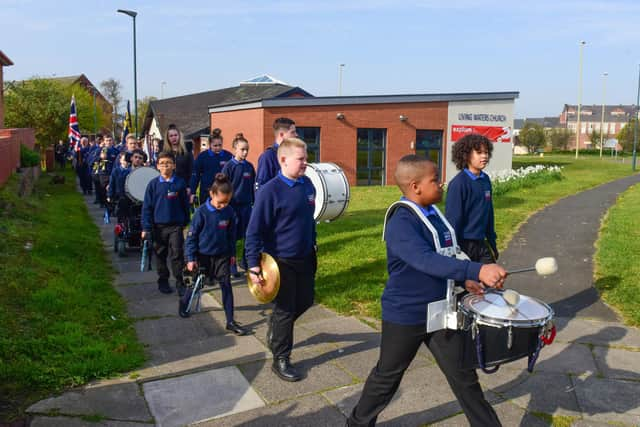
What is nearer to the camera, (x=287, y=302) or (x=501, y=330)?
(x=501, y=330)

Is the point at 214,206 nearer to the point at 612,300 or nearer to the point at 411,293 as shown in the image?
the point at 411,293

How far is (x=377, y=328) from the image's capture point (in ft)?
19.5

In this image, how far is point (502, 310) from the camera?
3049mm

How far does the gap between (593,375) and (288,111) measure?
22387mm

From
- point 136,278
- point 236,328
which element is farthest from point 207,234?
point 136,278

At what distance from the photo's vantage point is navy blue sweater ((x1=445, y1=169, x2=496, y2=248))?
5.13 meters

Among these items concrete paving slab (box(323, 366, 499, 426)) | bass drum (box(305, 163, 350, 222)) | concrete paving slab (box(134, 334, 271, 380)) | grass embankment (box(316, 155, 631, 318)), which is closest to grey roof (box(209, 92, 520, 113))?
grass embankment (box(316, 155, 631, 318))

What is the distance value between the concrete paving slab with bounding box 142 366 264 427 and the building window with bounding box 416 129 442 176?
990 inches

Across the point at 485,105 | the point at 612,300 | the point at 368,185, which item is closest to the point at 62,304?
the point at 612,300

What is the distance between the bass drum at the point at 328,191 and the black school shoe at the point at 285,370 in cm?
561

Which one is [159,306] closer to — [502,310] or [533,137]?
[502,310]

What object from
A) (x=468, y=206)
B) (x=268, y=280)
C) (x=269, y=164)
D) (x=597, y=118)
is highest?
(x=597, y=118)

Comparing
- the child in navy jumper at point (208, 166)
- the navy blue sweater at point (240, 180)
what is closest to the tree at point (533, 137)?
the child in navy jumper at point (208, 166)

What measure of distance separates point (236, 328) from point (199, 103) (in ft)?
133
